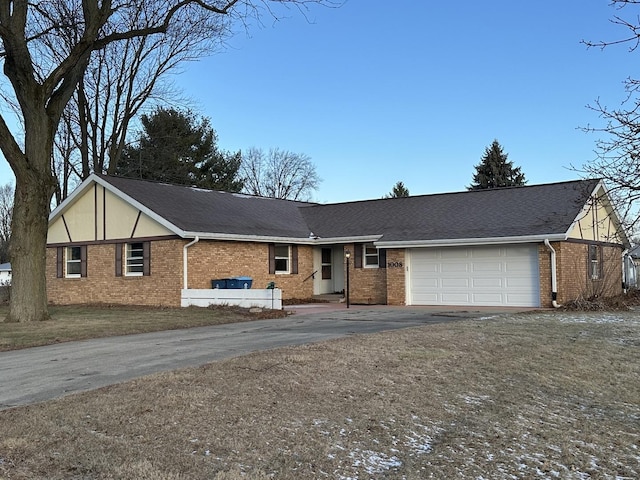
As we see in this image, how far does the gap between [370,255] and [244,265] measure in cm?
489

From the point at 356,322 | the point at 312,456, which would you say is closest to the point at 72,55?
the point at 356,322

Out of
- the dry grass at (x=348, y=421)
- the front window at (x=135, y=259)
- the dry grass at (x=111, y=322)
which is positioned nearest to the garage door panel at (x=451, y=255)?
the dry grass at (x=111, y=322)

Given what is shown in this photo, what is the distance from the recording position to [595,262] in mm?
22391

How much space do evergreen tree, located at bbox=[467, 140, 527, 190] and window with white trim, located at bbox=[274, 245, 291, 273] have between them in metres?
26.6

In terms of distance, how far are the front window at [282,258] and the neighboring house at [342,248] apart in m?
0.04

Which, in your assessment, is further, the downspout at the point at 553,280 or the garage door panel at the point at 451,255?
the garage door panel at the point at 451,255

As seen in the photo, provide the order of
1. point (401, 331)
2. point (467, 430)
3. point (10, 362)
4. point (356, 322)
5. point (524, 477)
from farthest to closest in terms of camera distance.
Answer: point (356, 322)
point (401, 331)
point (10, 362)
point (467, 430)
point (524, 477)

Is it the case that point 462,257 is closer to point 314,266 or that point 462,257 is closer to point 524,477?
point 314,266

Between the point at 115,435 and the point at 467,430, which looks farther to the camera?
the point at 467,430

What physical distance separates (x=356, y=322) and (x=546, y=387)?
7741 mm

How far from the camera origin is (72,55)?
1552 centimetres

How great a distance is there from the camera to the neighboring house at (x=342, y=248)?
19.8m

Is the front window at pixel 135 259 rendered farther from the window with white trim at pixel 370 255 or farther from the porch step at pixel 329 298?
the window with white trim at pixel 370 255

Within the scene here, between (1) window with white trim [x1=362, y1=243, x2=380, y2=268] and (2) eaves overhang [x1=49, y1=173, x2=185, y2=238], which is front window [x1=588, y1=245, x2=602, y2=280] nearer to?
(1) window with white trim [x1=362, y1=243, x2=380, y2=268]
